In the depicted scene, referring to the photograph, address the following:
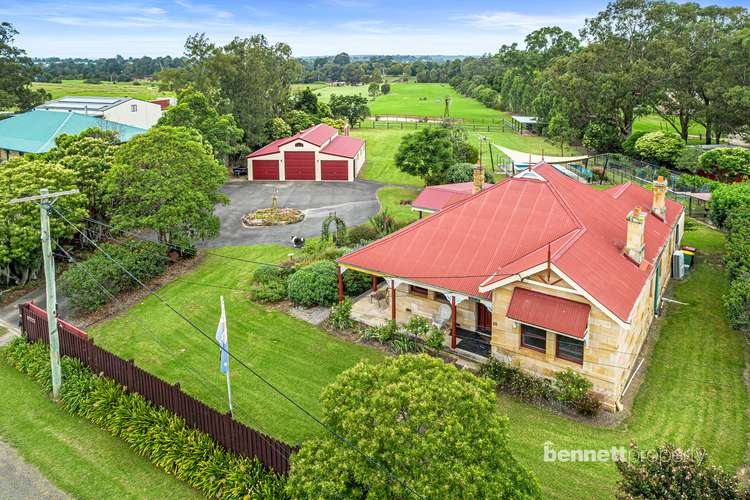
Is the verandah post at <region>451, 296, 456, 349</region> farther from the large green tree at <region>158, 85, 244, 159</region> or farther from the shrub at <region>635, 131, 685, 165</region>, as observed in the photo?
the shrub at <region>635, 131, 685, 165</region>

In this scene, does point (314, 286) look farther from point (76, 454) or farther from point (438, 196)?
point (438, 196)

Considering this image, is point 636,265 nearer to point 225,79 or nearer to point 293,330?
point 293,330

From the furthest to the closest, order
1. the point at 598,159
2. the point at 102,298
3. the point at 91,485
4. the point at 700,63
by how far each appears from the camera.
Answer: the point at 598,159, the point at 700,63, the point at 102,298, the point at 91,485

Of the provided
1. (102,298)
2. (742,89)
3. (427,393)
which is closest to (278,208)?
(102,298)

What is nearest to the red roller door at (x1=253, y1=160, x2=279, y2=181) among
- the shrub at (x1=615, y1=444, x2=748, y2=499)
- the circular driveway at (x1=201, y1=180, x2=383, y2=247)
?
the circular driveway at (x1=201, y1=180, x2=383, y2=247)

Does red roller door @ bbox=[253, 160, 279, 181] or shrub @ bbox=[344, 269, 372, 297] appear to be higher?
red roller door @ bbox=[253, 160, 279, 181]
